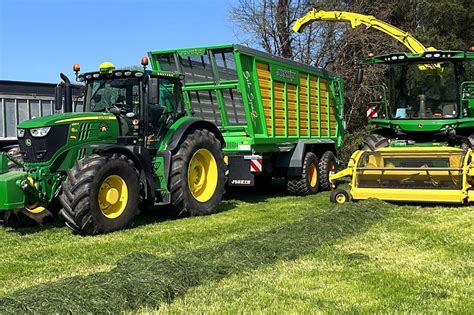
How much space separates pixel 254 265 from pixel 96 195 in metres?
2.43

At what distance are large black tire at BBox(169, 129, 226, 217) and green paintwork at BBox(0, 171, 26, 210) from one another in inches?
82.4

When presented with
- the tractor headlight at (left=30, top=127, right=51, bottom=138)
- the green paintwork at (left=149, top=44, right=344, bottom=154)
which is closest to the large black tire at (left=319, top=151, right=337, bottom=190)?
the green paintwork at (left=149, top=44, right=344, bottom=154)

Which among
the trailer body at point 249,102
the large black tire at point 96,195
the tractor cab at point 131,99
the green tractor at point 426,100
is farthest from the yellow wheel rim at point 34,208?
the green tractor at point 426,100

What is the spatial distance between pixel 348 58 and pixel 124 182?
44.5 feet

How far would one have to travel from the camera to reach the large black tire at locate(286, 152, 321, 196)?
35.4ft

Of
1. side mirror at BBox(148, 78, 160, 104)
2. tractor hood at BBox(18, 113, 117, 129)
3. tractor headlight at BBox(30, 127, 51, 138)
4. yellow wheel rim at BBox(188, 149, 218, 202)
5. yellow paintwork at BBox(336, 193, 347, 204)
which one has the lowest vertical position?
yellow paintwork at BBox(336, 193, 347, 204)

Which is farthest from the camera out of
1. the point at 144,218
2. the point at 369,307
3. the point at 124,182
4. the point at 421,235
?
the point at 144,218

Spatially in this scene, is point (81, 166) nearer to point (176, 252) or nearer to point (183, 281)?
point (176, 252)

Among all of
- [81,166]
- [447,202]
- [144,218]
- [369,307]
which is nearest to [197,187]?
[144,218]

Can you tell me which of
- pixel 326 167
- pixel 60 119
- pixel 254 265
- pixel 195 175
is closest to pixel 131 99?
pixel 60 119

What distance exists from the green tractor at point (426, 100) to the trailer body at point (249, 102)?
4.47ft

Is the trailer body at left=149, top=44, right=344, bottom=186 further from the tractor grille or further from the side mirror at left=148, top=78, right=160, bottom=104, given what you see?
the tractor grille

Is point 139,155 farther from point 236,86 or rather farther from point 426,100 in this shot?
point 426,100

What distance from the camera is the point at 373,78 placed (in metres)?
18.4
